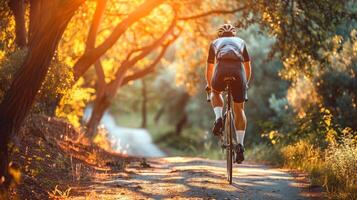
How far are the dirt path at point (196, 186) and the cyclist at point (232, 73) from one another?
605 mm

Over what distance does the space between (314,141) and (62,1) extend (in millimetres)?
7101

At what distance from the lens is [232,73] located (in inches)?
353

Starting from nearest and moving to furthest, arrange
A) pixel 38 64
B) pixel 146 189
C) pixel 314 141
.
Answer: pixel 38 64, pixel 146 189, pixel 314 141

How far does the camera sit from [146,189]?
8.38 m

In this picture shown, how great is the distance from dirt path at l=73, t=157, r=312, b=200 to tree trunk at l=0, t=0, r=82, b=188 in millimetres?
1405

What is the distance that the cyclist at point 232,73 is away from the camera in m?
8.98

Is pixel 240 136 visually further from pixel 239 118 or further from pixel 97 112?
pixel 97 112

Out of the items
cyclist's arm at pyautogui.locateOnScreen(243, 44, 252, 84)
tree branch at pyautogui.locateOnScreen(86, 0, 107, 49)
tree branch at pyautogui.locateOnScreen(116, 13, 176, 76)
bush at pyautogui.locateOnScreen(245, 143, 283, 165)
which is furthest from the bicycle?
tree branch at pyautogui.locateOnScreen(116, 13, 176, 76)

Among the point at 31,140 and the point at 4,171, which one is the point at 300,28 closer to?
the point at 31,140

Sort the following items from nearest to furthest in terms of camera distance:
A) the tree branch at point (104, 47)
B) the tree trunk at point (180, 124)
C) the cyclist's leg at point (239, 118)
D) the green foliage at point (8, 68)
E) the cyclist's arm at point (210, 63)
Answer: the green foliage at point (8, 68)
the cyclist's leg at point (239, 118)
the cyclist's arm at point (210, 63)
the tree branch at point (104, 47)
the tree trunk at point (180, 124)

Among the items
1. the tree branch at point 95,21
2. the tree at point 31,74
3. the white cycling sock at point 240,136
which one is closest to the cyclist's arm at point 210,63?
the white cycling sock at point 240,136

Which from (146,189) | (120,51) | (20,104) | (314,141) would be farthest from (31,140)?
(120,51)

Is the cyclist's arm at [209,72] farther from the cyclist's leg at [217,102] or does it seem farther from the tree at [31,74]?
the tree at [31,74]

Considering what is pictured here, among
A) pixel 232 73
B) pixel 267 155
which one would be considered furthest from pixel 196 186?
pixel 267 155
